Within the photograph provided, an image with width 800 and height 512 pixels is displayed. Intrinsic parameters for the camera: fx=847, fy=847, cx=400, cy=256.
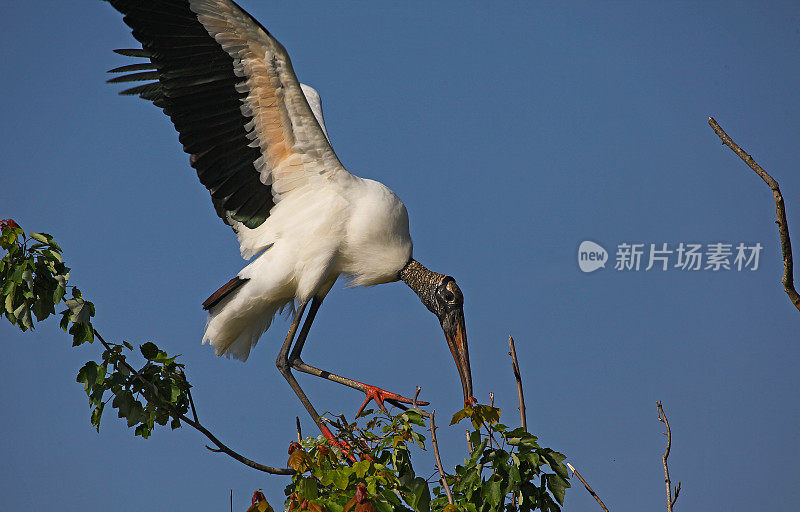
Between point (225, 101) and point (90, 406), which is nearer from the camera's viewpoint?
point (90, 406)

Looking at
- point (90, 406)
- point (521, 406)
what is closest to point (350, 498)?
point (521, 406)

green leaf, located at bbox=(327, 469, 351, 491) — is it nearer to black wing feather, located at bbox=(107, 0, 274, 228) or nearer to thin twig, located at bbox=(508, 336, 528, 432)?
thin twig, located at bbox=(508, 336, 528, 432)

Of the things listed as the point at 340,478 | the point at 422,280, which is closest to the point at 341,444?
the point at 340,478

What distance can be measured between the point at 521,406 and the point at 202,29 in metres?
2.56

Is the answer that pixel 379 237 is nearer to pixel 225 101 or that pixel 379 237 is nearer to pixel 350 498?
pixel 225 101

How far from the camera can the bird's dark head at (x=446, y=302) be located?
4.95 metres

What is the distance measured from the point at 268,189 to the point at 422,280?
1067 mm

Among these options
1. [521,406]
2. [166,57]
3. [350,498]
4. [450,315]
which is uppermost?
[166,57]

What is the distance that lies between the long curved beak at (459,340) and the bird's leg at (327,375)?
0.39 meters

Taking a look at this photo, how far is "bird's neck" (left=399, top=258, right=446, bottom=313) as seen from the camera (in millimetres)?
5070

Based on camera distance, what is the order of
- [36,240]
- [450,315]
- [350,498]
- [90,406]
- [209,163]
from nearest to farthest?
[350,498], [36,240], [90,406], [209,163], [450,315]

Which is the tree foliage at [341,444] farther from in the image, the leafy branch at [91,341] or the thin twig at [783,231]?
the thin twig at [783,231]

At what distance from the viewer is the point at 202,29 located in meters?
4.27

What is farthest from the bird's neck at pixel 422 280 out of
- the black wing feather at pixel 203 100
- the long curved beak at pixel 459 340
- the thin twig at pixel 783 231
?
the thin twig at pixel 783 231
